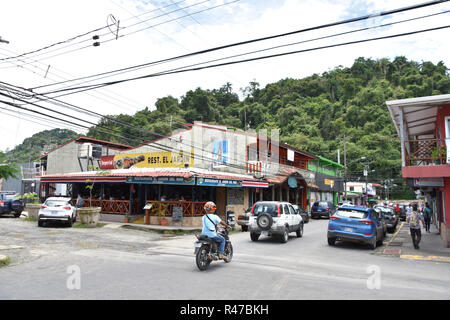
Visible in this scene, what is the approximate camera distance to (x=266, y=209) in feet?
47.6

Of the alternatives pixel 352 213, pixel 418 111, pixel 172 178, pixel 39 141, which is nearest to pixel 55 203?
pixel 172 178

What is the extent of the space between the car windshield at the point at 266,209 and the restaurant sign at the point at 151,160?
9.04 metres

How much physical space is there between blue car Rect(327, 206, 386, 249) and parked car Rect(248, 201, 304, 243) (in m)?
1.94

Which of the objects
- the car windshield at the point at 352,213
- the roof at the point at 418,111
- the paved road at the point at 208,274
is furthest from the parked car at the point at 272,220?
the roof at the point at 418,111

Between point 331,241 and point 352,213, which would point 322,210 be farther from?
point 352,213

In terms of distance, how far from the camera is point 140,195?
74.4ft

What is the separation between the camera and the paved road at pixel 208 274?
6242 mm

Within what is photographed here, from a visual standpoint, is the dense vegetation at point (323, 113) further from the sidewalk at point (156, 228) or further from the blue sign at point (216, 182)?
the sidewalk at point (156, 228)

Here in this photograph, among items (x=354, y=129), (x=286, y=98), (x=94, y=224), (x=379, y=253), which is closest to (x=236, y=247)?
(x=379, y=253)

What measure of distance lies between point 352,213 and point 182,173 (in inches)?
385

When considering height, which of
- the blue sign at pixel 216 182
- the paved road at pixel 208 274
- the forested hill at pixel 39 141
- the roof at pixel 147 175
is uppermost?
the forested hill at pixel 39 141

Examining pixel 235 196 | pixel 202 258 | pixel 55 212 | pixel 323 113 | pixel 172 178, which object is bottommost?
pixel 202 258

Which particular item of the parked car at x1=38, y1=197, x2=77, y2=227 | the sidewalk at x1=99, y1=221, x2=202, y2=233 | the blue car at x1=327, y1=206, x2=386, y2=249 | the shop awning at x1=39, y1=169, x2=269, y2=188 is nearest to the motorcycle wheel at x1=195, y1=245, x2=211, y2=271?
the blue car at x1=327, y1=206, x2=386, y2=249
